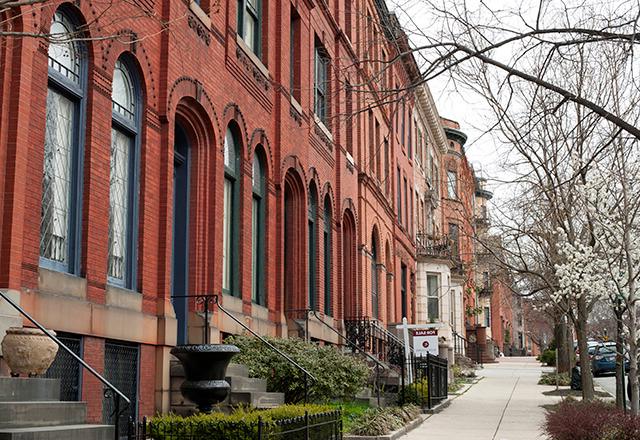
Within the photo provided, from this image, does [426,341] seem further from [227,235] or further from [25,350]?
[25,350]

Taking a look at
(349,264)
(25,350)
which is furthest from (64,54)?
(349,264)

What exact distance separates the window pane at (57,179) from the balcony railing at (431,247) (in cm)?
3403

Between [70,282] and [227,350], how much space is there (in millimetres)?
2221

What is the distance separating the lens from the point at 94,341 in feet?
39.2

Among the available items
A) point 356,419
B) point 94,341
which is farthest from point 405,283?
point 94,341

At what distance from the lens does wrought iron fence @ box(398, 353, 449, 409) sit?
21.2 metres

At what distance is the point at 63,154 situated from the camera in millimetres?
11875

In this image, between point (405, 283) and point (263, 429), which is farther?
point (405, 283)

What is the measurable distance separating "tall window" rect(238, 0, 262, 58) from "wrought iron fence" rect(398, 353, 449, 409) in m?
8.19

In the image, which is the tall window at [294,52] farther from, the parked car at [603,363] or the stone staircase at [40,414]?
the parked car at [603,363]

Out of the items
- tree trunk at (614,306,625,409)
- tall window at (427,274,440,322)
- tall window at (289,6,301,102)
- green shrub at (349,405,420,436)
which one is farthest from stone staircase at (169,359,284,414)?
tall window at (427,274,440,322)

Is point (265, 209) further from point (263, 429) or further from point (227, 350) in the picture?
point (263, 429)

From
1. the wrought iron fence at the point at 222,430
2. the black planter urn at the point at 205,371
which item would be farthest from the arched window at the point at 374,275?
the wrought iron fence at the point at 222,430

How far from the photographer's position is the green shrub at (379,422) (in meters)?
15.3
